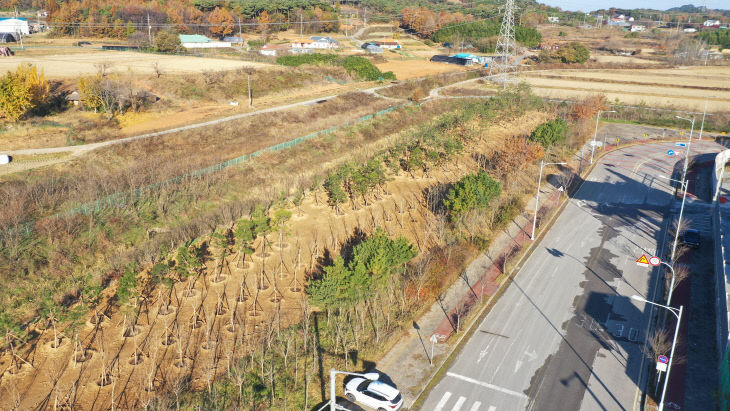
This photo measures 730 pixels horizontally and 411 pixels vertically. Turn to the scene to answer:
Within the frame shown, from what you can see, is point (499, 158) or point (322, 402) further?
point (499, 158)

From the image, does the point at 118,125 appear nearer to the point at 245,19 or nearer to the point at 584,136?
the point at 584,136

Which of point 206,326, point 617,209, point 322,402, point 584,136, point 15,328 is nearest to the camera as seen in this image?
point 322,402

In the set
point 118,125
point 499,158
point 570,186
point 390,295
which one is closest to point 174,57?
point 118,125

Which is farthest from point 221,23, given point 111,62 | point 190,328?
point 190,328

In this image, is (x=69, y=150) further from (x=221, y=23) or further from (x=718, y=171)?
(x=221, y=23)

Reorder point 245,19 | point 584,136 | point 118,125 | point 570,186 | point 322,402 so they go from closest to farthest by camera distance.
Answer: point 322,402 < point 570,186 < point 118,125 < point 584,136 < point 245,19

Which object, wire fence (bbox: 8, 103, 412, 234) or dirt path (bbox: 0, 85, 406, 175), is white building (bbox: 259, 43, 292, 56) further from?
wire fence (bbox: 8, 103, 412, 234)

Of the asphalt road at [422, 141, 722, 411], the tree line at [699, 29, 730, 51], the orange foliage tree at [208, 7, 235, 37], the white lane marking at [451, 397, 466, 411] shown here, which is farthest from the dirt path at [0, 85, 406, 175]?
the tree line at [699, 29, 730, 51]
